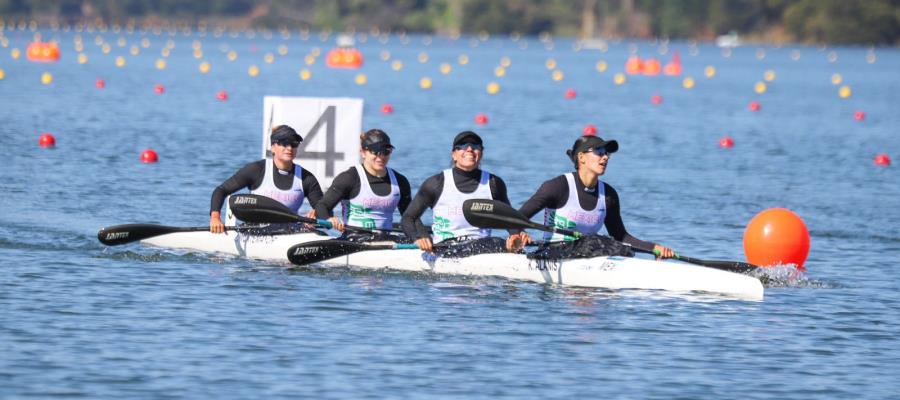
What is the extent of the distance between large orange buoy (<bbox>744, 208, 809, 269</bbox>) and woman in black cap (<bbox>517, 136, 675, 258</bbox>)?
2.23 metres

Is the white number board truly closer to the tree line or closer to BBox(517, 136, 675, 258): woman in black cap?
BBox(517, 136, 675, 258): woman in black cap

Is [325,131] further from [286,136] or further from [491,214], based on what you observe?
[491,214]

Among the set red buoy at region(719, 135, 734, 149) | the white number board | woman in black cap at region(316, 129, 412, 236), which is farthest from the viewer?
red buoy at region(719, 135, 734, 149)

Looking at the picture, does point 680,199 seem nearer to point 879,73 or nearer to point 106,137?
point 106,137

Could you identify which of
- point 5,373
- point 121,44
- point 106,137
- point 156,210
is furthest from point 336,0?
point 5,373

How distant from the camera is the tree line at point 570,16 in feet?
457

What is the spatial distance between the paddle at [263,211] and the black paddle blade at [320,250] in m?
0.24

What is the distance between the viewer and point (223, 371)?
12656mm

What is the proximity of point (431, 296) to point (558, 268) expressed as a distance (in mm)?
1421

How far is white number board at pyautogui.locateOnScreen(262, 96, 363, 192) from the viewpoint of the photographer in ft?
65.4

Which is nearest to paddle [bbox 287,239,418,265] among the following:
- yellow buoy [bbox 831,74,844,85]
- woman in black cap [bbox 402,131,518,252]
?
woman in black cap [bbox 402,131,518,252]

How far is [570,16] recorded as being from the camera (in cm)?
16912

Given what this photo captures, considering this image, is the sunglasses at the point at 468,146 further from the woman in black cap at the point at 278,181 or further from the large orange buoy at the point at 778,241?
the large orange buoy at the point at 778,241

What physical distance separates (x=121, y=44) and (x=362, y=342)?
105246 mm
